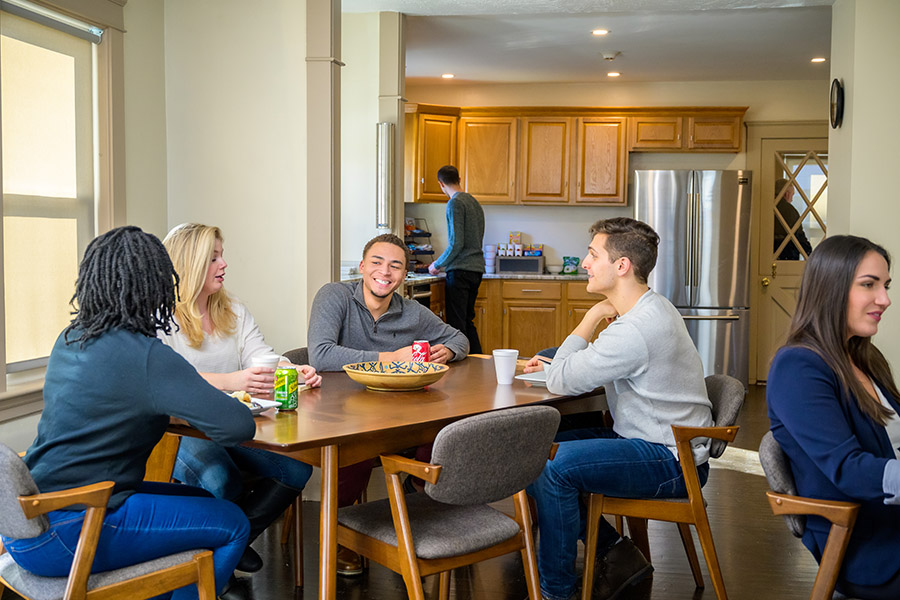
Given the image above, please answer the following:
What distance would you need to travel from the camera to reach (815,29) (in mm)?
Answer: 5641

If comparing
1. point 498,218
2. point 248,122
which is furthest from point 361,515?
point 498,218

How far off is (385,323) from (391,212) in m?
2.23

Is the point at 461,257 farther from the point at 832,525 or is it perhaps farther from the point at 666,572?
the point at 832,525

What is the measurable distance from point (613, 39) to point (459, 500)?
4.78 m

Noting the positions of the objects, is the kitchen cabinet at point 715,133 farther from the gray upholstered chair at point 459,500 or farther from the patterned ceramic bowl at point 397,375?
the gray upholstered chair at point 459,500

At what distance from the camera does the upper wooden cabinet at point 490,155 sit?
7719 mm

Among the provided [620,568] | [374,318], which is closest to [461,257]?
[374,318]

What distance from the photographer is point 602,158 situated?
300 inches

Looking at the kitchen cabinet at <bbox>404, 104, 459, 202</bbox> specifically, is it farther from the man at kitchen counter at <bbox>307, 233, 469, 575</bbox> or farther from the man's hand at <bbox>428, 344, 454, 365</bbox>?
the man's hand at <bbox>428, 344, 454, 365</bbox>

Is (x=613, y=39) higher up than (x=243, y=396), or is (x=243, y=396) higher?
(x=613, y=39)

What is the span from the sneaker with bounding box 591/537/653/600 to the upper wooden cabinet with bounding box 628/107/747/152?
17.4 ft

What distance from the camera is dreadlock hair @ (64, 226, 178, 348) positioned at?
1.80 meters

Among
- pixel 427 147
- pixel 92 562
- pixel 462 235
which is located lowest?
pixel 92 562

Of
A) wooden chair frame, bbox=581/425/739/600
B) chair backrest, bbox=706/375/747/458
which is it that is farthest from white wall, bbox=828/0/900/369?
wooden chair frame, bbox=581/425/739/600
